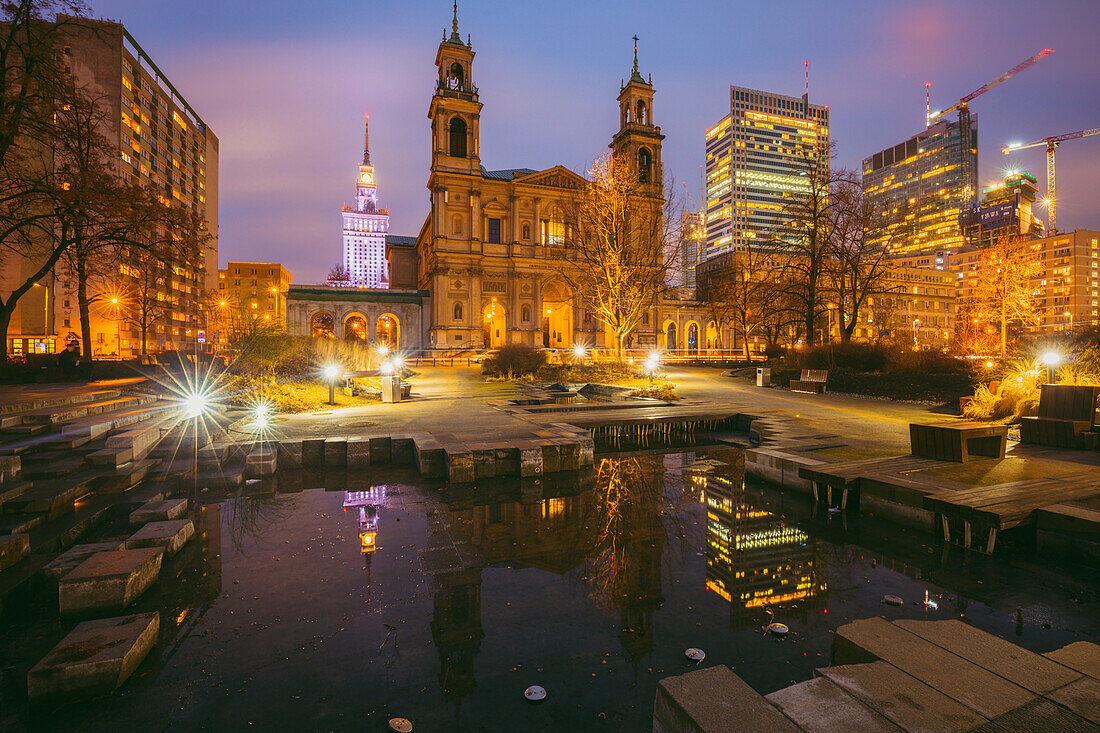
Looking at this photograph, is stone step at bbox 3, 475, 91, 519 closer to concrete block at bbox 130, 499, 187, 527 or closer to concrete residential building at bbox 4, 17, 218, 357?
concrete block at bbox 130, 499, 187, 527

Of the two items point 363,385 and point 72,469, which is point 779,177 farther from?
point 72,469

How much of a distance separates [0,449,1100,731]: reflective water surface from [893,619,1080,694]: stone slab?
0.75m

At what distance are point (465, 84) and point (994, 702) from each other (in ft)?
182

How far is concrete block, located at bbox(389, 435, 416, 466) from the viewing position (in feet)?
28.4

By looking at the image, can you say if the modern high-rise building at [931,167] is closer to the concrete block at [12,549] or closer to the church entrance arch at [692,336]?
the church entrance arch at [692,336]

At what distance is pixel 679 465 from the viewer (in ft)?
29.5

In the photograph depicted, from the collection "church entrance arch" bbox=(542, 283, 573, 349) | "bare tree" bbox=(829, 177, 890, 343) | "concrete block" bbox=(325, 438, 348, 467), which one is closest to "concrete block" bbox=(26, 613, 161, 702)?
"concrete block" bbox=(325, 438, 348, 467)

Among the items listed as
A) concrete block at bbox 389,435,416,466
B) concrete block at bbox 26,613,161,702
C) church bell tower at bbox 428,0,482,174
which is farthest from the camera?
church bell tower at bbox 428,0,482,174

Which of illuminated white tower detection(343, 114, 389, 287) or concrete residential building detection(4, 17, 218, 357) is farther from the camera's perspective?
illuminated white tower detection(343, 114, 389, 287)

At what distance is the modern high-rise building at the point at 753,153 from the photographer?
134375mm

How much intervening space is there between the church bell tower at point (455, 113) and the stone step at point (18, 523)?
4642 cm

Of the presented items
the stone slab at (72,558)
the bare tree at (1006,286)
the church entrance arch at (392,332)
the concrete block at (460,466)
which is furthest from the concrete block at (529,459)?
the church entrance arch at (392,332)

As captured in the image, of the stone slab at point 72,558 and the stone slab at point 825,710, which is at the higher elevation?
the stone slab at point 825,710

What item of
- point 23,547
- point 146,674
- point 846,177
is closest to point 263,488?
point 23,547
